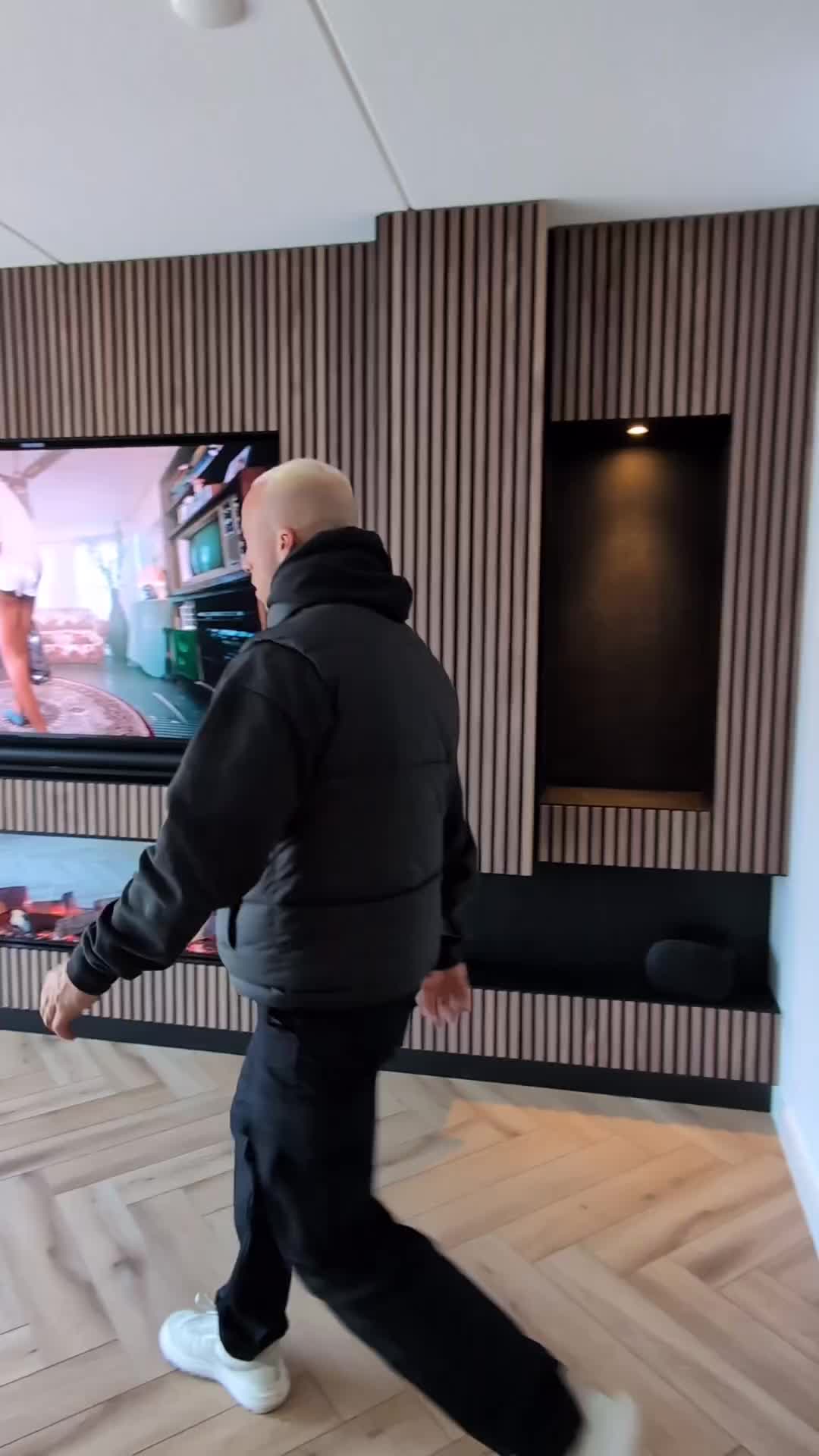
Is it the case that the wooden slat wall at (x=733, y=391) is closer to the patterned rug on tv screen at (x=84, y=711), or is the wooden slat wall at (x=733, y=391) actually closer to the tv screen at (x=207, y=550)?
the tv screen at (x=207, y=550)

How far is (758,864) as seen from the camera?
8.34 feet

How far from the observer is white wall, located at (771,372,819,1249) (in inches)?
87.2

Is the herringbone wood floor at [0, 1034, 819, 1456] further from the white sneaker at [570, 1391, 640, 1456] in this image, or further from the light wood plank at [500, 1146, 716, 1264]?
the white sneaker at [570, 1391, 640, 1456]

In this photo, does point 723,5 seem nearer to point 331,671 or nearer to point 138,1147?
point 331,671

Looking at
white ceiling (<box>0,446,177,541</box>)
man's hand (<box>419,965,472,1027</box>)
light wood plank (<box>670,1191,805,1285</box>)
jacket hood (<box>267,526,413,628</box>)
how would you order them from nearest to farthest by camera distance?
jacket hood (<box>267,526,413,628</box>) < man's hand (<box>419,965,472,1027</box>) < light wood plank (<box>670,1191,805,1285</box>) < white ceiling (<box>0,446,177,541</box>)

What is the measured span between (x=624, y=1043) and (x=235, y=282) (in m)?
2.42

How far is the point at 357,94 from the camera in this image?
1.86 meters

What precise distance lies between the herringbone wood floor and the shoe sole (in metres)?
0.02

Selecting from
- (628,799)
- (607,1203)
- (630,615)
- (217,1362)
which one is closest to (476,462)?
(630,615)

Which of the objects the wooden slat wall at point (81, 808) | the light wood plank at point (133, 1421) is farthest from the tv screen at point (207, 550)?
the light wood plank at point (133, 1421)

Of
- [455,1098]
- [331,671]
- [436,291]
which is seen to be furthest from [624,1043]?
[436,291]

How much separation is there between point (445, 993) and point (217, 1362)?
75cm

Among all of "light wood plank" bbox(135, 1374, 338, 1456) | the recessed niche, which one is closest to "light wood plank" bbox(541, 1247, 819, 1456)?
"light wood plank" bbox(135, 1374, 338, 1456)

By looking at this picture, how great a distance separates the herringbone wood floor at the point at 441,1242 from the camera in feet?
5.30
